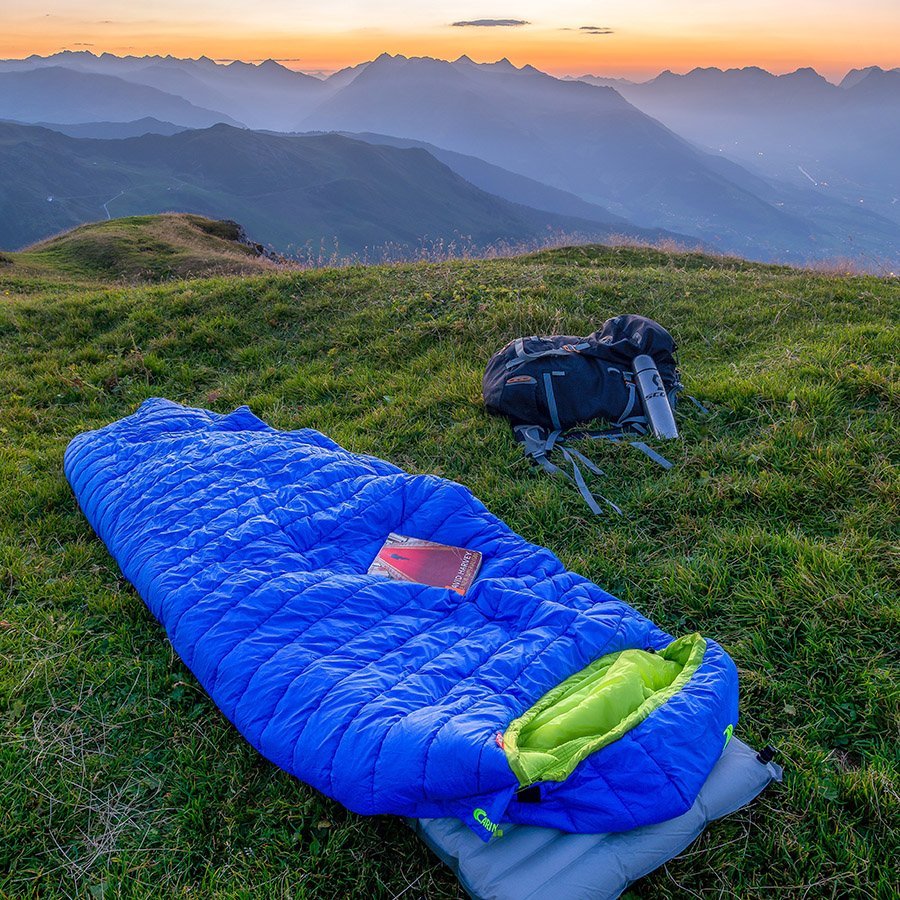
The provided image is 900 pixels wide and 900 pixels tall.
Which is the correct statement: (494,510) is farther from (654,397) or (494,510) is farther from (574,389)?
(654,397)

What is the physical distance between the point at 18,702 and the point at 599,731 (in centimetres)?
274

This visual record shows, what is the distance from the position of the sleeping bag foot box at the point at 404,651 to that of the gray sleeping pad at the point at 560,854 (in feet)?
0.19

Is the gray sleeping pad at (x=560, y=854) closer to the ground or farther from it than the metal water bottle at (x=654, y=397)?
closer to the ground

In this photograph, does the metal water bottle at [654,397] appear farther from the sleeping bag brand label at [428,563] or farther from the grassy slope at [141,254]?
the grassy slope at [141,254]

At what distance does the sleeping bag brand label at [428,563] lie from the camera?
3.21 meters

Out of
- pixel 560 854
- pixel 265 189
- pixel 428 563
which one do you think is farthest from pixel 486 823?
pixel 265 189

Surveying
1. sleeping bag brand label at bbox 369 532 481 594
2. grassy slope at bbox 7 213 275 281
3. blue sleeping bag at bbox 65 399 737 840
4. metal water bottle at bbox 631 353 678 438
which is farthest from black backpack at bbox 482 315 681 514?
grassy slope at bbox 7 213 275 281

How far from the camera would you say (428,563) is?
3.30 metres

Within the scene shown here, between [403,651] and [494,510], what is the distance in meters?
1.73

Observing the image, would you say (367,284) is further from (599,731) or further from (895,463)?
(599,731)

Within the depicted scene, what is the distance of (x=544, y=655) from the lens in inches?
104

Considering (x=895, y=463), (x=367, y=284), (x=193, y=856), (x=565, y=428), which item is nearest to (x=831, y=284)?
(x=895, y=463)

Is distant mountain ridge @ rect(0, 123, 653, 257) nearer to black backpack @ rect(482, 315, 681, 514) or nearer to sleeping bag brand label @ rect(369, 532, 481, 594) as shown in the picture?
black backpack @ rect(482, 315, 681, 514)

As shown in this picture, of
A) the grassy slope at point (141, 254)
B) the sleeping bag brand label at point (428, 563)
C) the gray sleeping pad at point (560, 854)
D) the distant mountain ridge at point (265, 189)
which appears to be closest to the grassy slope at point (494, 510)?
the gray sleeping pad at point (560, 854)
